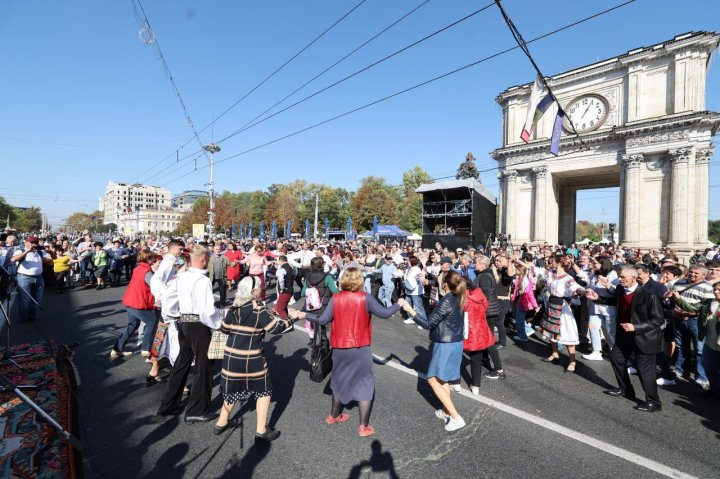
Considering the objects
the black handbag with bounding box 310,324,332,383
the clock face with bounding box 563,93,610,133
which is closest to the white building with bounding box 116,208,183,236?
the clock face with bounding box 563,93,610,133

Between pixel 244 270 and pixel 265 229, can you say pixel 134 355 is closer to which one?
pixel 244 270

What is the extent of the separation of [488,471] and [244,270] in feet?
38.7

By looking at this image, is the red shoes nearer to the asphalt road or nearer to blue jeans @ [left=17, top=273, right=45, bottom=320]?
the asphalt road

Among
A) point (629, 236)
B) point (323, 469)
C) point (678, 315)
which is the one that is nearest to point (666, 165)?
point (629, 236)

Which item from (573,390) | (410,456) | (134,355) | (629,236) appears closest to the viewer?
(410,456)

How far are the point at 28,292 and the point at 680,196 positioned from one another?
111 feet

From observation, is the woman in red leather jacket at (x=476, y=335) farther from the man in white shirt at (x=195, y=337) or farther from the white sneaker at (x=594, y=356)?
the man in white shirt at (x=195, y=337)

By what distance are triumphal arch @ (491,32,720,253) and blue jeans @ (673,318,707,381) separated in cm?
1810

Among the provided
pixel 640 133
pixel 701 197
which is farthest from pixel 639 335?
pixel 701 197

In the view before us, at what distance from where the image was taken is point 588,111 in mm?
28391

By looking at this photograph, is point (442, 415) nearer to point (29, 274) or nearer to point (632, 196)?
point (29, 274)

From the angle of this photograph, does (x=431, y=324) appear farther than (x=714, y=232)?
No

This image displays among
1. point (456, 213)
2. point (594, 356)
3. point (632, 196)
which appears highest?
point (632, 196)

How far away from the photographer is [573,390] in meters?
5.17
